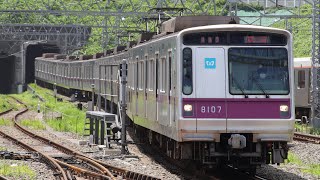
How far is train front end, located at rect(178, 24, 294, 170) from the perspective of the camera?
13.5 meters

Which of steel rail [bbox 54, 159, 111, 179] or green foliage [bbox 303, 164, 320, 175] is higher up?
steel rail [bbox 54, 159, 111, 179]

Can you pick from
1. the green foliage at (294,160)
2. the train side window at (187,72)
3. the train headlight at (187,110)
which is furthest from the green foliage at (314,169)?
the train side window at (187,72)

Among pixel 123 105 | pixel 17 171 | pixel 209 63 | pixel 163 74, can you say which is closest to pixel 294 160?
pixel 123 105

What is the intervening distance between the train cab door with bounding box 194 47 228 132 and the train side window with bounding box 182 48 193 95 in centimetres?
10

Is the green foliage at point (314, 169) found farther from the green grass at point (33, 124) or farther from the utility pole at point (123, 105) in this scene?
the green grass at point (33, 124)

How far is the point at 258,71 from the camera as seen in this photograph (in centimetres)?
1360

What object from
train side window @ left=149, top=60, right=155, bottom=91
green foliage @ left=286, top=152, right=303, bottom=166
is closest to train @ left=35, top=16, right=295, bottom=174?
train side window @ left=149, top=60, right=155, bottom=91

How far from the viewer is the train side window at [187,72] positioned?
13.5 metres

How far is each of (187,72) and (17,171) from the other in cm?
424

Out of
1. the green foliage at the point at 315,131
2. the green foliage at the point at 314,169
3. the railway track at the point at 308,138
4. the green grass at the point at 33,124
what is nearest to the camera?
the green foliage at the point at 314,169

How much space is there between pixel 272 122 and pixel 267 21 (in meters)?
64.9

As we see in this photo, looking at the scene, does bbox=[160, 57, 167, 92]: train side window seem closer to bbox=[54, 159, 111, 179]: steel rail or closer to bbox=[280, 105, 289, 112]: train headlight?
bbox=[54, 159, 111, 179]: steel rail

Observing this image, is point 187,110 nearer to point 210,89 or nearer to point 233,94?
point 210,89

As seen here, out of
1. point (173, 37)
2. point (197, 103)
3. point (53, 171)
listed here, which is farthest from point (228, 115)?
point (53, 171)
